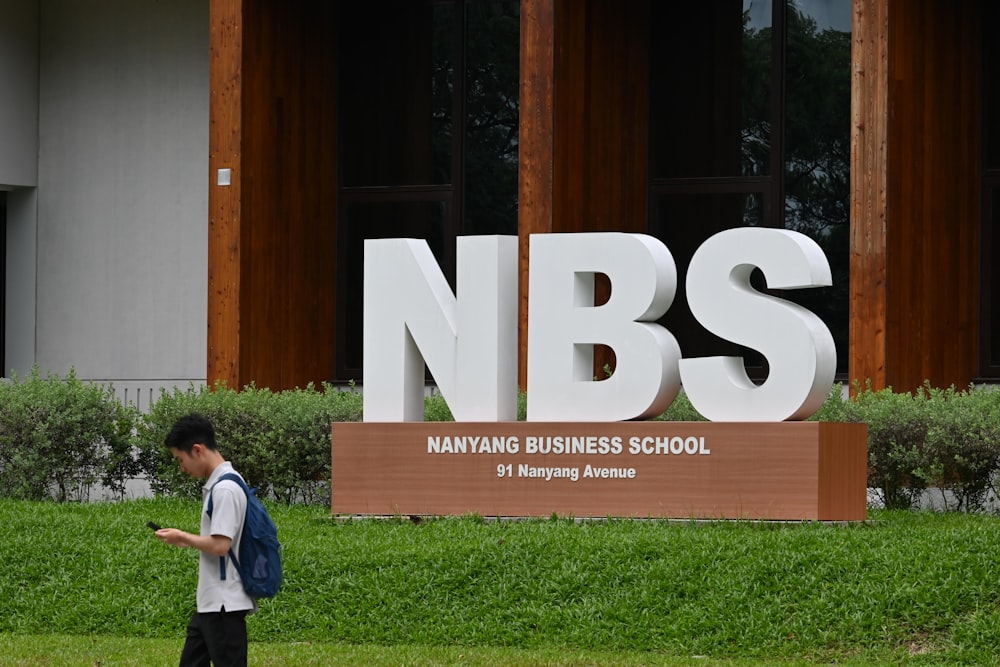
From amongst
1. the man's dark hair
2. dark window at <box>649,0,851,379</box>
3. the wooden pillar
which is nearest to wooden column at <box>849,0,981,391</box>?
dark window at <box>649,0,851,379</box>

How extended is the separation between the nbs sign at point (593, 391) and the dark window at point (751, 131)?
7887 mm

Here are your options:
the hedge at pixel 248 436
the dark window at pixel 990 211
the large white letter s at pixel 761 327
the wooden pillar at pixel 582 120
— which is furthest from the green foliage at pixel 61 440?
the dark window at pixel 990 211

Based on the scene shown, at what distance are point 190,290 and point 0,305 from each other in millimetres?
3252

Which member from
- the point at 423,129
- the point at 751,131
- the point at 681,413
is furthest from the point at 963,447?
the point at 423,129

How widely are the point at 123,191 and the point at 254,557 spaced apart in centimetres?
1743

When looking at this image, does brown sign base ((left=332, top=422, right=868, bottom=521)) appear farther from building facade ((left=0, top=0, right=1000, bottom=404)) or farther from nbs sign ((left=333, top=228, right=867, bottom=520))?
building facade ((left=0, top=0, right=1000, bottom=404))

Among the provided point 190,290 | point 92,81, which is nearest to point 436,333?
point 190,290

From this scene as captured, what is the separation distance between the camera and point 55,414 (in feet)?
55.3

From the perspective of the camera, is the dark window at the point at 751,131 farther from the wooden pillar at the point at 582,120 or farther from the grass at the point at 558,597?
the grass at the point at 558,597

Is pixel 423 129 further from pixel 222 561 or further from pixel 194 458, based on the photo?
pixel 222 561

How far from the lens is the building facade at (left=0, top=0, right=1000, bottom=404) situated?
733 inches

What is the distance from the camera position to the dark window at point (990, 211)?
2016cm

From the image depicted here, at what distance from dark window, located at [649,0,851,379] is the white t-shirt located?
47.3 ft

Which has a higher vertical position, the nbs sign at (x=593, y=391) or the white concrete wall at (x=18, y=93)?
the white concrete wall at (x=18, y=93)
